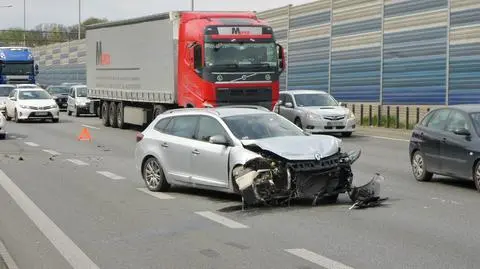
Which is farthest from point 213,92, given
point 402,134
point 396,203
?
point 396,203

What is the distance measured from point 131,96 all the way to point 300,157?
18.9 metres

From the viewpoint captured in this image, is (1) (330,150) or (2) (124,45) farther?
(2) (124,45)

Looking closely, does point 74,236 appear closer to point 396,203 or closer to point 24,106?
point 396,203

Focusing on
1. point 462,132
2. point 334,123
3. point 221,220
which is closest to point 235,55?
point 334,123

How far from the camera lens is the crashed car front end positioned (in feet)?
34.7

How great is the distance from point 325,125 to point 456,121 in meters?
12.4

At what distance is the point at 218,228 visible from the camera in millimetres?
9461

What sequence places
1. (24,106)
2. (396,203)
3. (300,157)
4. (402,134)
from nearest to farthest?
(300,157), (396,203), (402,134), (24,106)

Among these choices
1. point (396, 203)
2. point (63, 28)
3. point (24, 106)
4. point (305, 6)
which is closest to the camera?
point (396, 203)

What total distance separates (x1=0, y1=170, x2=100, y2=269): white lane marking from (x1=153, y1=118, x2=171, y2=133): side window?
2431 millimetres

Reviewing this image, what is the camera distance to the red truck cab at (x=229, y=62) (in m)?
23.2

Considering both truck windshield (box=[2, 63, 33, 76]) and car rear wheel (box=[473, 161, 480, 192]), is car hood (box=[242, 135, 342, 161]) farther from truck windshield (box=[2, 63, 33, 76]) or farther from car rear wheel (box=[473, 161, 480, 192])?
truck windshield (box=[2, 63, 33, 76])

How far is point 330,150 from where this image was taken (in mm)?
10977

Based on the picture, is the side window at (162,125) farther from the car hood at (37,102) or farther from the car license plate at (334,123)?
the car hood at (37,102)
